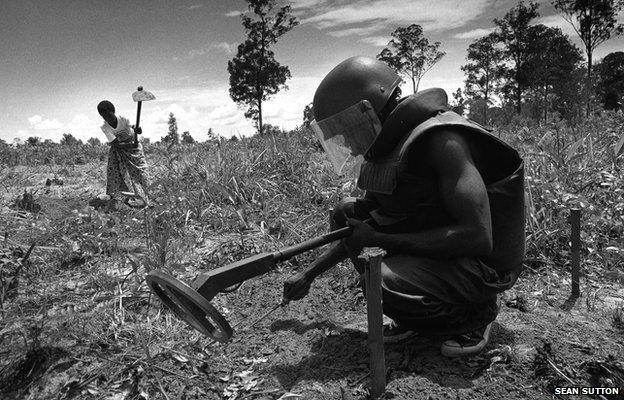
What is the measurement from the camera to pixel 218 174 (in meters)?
4.63

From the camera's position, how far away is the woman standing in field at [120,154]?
231 inches

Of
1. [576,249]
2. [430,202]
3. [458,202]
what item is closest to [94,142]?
[430,202]

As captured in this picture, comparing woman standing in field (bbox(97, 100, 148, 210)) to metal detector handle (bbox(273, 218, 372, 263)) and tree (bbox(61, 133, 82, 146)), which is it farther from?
tree (bbox(61, 133, 82, 146))

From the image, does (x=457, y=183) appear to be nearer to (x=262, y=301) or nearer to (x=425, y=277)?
(x=425, y=277)

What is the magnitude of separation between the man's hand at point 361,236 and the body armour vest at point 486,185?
0.59 feet

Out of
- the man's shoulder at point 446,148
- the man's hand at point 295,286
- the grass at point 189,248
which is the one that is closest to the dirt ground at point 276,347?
the grass at point 189,248

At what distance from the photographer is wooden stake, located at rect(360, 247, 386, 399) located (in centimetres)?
147

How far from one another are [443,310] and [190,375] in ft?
3.93

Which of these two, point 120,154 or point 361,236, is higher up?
point 120,154

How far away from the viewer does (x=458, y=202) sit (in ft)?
5.20

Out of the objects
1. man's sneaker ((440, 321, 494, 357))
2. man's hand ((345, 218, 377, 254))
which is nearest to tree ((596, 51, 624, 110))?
man's sneaker ((440, 321, 494, 357))

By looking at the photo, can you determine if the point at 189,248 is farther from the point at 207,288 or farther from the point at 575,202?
the point at 575,202

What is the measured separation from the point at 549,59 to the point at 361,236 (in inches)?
1151

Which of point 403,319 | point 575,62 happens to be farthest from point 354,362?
point 575,62
